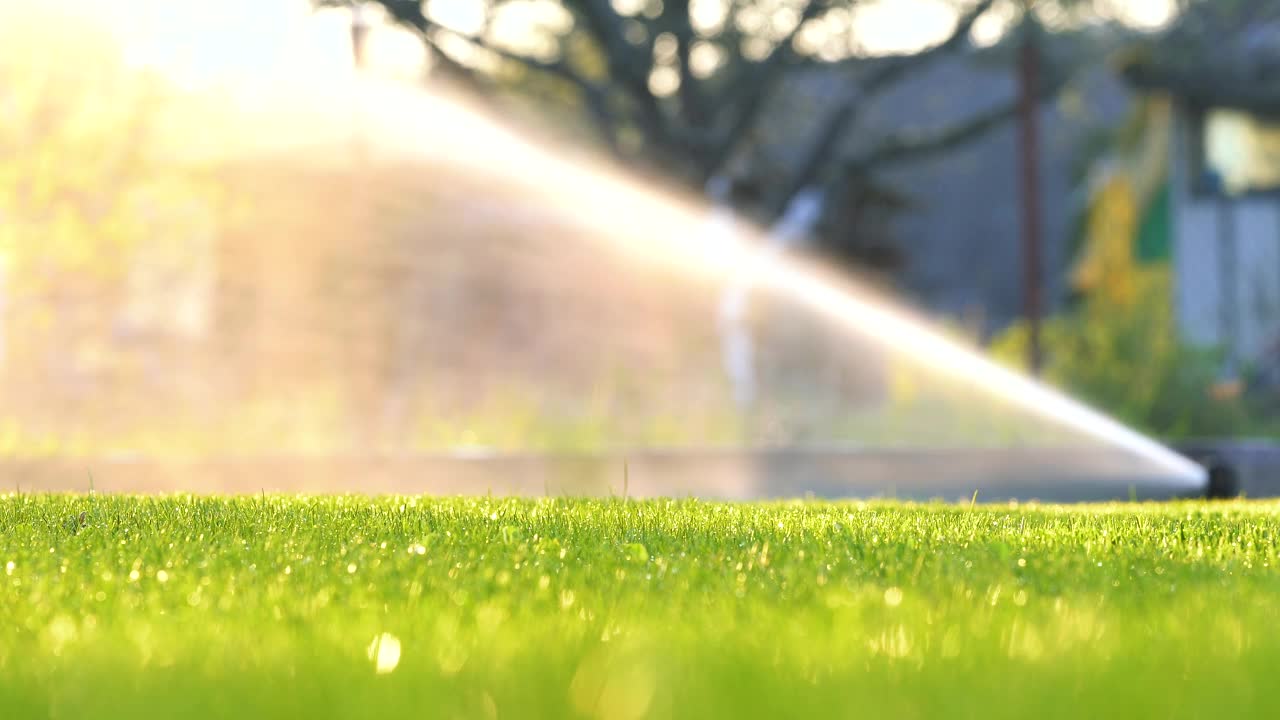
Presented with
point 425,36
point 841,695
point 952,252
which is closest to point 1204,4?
point 425,36

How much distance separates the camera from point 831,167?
18484 millimetres

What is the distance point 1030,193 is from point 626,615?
1593cm

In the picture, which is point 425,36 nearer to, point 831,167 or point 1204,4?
point 831,167

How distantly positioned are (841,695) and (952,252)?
36.0 metres

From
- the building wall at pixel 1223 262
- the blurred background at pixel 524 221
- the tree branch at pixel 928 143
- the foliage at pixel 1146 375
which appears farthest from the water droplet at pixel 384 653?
the building wall at pixel 1223 262

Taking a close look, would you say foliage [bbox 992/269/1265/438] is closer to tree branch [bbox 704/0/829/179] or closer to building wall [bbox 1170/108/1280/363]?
tree branch [bbox 704/0/829/179]

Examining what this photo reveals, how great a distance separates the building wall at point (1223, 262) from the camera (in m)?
22.1

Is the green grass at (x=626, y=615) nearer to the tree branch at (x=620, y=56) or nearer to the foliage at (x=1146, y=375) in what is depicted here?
the foliage at (x=1146, y=375)

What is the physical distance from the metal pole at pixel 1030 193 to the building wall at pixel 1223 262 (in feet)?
14.8

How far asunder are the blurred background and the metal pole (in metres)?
0.06

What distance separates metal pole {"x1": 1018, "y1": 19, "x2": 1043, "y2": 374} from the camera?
59.0ft

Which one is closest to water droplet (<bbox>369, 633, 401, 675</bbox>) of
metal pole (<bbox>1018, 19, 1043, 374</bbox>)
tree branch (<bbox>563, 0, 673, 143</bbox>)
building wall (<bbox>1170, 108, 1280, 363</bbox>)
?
tree branch (<bbox>563, 0, 673, 143</bbox>)

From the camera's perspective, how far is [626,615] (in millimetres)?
3758

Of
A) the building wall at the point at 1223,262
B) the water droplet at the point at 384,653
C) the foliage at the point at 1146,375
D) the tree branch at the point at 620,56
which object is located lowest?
the water droplet at the point at 384,653
